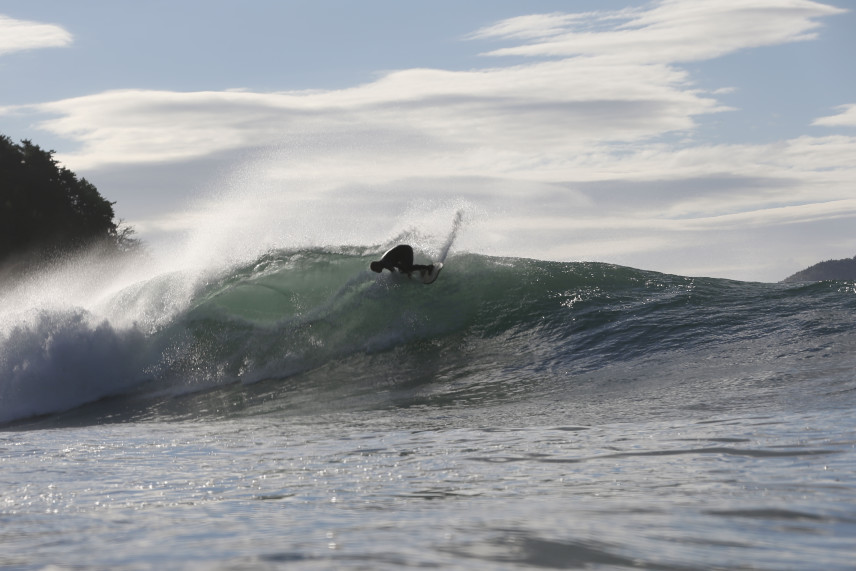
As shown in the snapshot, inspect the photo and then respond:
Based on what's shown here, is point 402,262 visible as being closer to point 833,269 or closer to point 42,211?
point 42,211

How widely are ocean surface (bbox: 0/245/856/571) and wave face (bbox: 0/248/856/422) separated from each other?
0.17 ft

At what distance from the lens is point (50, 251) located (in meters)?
38.2

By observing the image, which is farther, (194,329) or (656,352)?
(194,329)

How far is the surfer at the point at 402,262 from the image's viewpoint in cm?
1447

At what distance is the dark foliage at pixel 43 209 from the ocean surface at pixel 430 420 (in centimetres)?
2201

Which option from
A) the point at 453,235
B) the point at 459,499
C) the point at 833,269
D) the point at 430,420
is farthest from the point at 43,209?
the point at 833,269

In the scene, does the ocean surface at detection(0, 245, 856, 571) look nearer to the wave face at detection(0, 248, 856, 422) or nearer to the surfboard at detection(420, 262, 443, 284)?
the wave face at detection(0, 248, 856, 422)

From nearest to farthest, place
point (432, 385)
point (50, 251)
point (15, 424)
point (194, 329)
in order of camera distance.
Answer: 1. point (432, 385)
2. point (15, 424)
3. point (194, 329)
4. point (50, 251)

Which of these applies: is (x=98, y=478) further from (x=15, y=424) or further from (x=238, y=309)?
(x=238, y=309)

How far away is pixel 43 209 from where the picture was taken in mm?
38938

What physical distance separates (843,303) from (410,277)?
6.38m

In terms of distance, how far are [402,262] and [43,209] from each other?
95.6 ft

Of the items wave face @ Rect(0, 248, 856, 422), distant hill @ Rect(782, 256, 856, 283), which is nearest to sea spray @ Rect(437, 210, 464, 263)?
wave face @ Rect(0, 248, 856, 422)

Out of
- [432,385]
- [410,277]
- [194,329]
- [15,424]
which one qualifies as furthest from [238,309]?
[432,385]
